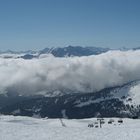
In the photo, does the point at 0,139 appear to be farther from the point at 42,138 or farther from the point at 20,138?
the point at 42,138

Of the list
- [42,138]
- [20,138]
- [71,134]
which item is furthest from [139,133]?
[20,138]

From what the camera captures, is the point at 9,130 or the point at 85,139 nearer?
the point at 85,139

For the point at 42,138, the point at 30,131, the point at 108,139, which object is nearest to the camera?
the point at 108,139

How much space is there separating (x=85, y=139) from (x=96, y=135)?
10.7 ft

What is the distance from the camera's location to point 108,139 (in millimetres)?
53469

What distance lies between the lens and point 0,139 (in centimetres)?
5659

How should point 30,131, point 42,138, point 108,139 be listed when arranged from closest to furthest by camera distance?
1. point 108,139
2. point 42,138
3. point 30,131

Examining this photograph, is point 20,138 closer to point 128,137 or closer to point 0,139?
point 0,139

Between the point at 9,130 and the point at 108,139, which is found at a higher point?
the point at 9,130

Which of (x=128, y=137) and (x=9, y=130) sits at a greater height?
(x=9, y=130)

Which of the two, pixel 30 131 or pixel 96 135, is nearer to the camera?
pixel 96 135

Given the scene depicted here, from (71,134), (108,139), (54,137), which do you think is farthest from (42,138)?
(108,139)

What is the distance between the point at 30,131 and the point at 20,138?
7.24 m

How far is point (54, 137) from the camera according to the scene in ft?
189
